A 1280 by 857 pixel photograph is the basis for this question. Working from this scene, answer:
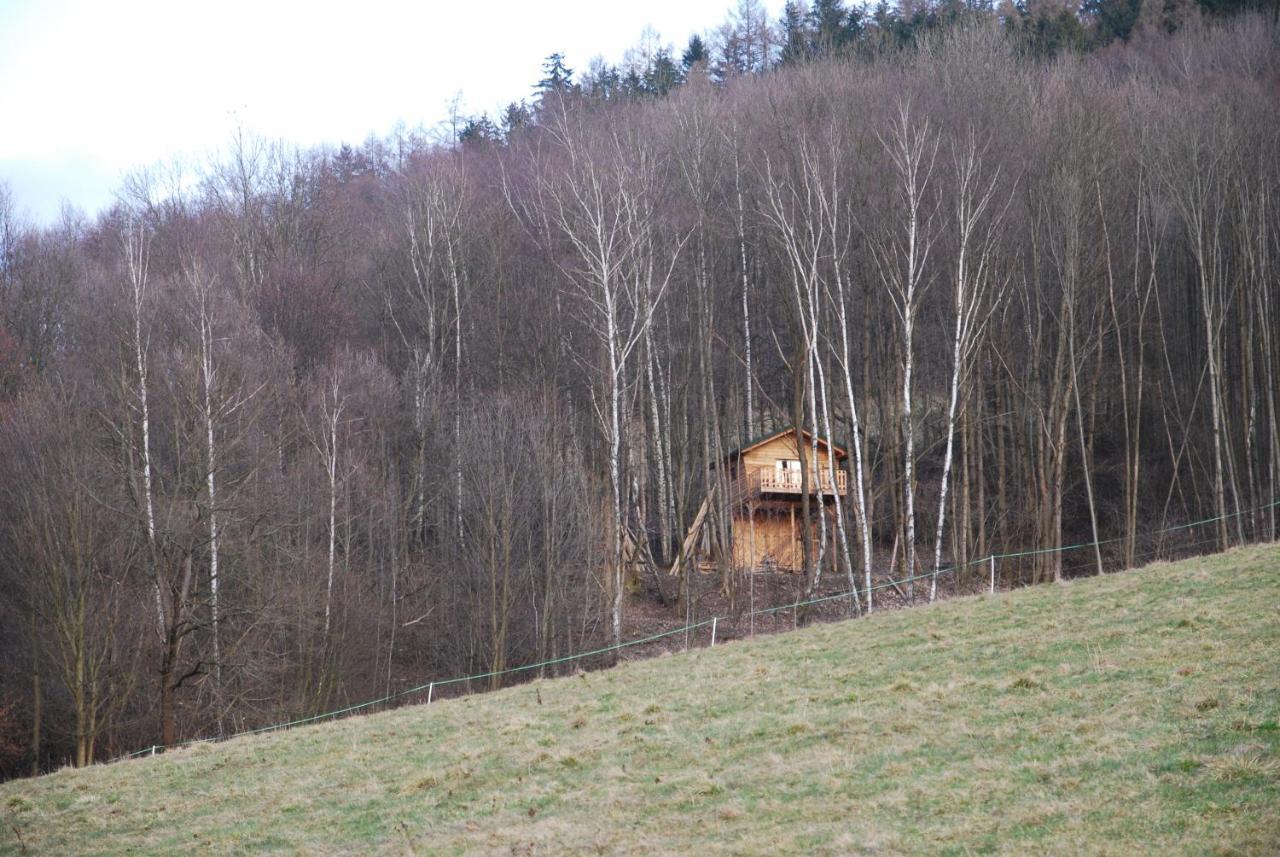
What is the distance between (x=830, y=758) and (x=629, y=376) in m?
33.1

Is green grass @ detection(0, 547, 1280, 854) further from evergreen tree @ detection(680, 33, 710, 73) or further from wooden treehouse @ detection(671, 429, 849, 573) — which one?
evergreen tree @ detection(680, 33, 710, 73)

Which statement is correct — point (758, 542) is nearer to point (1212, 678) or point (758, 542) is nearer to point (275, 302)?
point (275, 302)

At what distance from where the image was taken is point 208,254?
2046 inches

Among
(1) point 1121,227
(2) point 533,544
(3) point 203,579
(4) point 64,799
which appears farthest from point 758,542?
(4) point 64,799

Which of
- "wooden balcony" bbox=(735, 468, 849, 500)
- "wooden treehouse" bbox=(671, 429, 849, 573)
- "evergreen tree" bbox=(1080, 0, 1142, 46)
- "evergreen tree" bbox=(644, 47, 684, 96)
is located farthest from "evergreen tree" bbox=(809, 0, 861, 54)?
"wooden balcony" bbox=(735, 468, 849, 500)

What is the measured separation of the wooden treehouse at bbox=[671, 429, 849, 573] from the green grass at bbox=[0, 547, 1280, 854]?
858 inches

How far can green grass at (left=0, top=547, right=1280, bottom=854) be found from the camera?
9438 mm

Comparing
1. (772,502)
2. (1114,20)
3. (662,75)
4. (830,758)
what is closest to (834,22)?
(662,75)

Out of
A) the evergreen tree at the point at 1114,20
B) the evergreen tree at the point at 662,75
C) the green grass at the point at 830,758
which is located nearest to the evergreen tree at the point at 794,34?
the evergreen tree at the point at 662,75

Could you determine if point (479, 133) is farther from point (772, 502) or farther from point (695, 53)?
point (772, 502)

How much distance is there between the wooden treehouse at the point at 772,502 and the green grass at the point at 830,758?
21.8 m

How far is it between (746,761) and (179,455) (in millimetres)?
21727

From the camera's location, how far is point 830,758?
12219mm

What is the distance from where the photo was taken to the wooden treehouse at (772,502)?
42688 millimetres
